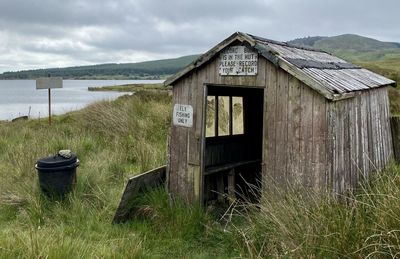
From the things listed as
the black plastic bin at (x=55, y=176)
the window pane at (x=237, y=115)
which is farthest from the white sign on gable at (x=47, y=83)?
the window pane at (x=237, y=115)

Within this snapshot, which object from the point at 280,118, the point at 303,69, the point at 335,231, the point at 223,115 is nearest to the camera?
the point at 335,231

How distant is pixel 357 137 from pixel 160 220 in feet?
11.0

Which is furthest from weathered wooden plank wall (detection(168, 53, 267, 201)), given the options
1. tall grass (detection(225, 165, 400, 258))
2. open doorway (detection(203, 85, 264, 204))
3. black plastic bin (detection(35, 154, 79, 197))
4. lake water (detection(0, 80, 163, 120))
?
lake water (detection(0, 80, 163, 120))

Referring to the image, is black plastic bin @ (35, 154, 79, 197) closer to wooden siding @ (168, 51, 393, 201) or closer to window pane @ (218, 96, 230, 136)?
wooden siding @ (168, 51, 393, 201)

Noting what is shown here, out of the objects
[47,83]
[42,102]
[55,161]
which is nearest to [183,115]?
[55,161]

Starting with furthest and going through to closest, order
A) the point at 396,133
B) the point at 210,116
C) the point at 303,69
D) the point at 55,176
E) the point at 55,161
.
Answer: the point at 396,133
the point at 210,116
the point at 55,161
the point at 55,176
the point at 303,69

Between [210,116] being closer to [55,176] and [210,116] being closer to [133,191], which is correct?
[133,191]

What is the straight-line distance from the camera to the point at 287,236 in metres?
4.69

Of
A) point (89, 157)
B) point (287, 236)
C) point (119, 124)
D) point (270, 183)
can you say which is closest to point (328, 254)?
point (287, 236)

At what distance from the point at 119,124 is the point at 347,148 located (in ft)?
31.9

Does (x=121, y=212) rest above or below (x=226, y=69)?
below

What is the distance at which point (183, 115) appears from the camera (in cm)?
740

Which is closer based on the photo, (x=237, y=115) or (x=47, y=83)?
(x=237, y=115)

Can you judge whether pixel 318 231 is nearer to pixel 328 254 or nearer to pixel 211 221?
pixel 328 254
